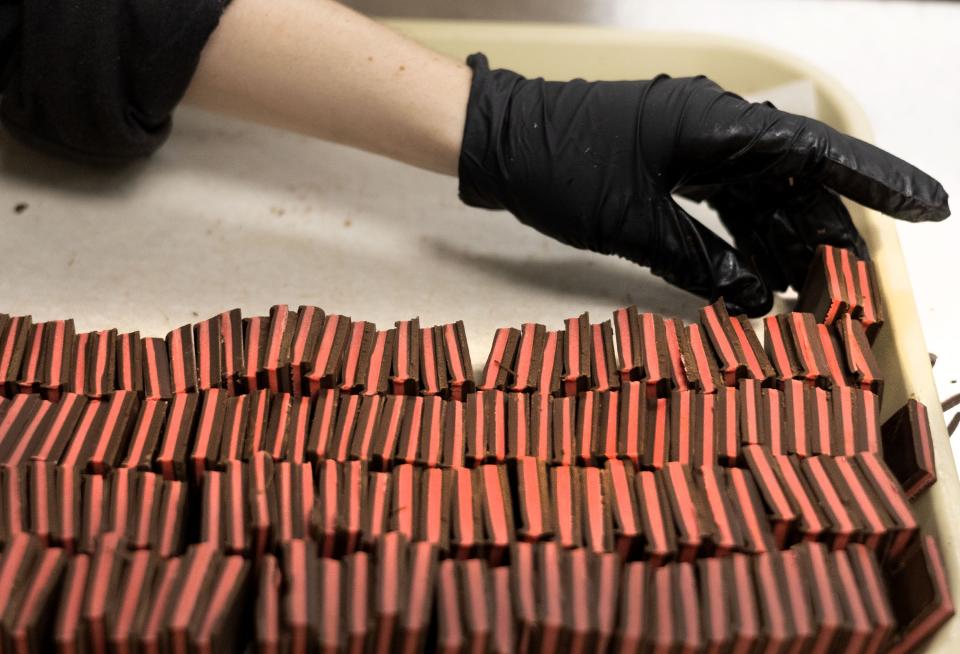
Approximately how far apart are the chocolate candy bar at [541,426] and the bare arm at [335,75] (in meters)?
0.49

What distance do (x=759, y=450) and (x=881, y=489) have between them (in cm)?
15

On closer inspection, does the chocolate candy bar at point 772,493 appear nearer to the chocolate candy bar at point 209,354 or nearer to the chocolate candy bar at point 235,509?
the chocolate candy bar at point 235,509

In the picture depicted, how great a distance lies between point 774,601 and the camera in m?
1.08

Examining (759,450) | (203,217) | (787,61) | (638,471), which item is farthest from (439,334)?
(787,61)

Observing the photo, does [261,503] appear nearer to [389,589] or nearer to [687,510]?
[389,589]

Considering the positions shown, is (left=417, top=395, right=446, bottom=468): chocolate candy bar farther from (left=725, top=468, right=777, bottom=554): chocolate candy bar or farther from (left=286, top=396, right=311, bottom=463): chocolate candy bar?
(left=725, top=468, right=777, bottom=554): chocolate candy bar

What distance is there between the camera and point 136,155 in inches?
65.8

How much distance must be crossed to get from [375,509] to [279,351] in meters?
0.29

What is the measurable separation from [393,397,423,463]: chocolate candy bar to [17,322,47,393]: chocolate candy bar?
0.50m

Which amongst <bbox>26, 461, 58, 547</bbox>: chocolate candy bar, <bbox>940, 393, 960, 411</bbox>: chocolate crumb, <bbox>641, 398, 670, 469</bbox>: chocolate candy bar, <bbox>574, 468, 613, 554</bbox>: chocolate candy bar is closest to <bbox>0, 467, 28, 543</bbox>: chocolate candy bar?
<bbox>26, 461, 58, 547</bbox>: chocolate candy bar

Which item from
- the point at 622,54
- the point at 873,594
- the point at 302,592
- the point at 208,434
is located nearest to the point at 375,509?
the point at 302,592

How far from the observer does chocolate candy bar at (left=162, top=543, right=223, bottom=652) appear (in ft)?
3.34

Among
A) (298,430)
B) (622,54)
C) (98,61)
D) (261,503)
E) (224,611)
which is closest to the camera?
(224,611)

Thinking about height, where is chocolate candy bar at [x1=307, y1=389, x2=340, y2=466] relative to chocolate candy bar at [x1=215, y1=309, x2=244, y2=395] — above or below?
below
